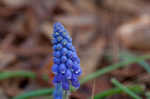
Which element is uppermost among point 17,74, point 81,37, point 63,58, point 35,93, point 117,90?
point 81,37

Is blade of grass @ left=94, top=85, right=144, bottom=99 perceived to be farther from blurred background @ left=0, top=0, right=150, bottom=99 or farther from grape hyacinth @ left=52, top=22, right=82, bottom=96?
grape hyacinth @ left=52, top=22, right=82, bottom=96

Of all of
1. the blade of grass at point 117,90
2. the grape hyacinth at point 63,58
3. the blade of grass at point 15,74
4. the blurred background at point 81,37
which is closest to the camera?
the grape hyacinth at point 63,58

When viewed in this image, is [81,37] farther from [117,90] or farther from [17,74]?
[117,90]

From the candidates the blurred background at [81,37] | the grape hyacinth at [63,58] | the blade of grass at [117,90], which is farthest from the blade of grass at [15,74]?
the grape hyacinth at [63,58]

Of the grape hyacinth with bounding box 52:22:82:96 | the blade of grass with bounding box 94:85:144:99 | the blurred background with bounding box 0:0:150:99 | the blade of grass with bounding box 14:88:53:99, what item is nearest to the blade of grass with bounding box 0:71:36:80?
the blurred background with bounding box 0:0:150:99

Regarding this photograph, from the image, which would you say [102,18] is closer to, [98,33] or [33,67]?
[98,33]

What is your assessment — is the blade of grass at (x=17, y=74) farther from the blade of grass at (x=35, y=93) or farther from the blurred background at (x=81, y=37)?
the blade of grass at (x=35, y=93)

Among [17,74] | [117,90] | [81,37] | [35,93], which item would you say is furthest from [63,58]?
[81,37]

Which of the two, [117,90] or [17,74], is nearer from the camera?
[117,90]
